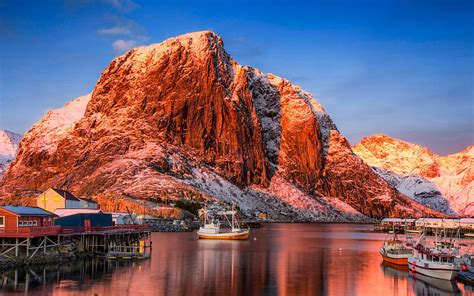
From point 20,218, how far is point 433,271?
185 feet

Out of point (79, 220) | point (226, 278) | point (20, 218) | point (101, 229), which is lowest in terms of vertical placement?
point (226, 278)

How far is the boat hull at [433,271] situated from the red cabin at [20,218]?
54162mm

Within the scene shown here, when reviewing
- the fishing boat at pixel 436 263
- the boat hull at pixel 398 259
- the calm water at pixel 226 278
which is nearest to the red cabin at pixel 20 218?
the calm water at pixel 226 278

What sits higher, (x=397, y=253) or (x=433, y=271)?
(x=397, y=253)

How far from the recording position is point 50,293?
6519 centimetres

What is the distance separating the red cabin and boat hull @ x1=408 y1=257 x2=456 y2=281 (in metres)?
54.2

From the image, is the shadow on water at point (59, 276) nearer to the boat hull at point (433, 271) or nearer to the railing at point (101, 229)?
the railing at point (101, 229)

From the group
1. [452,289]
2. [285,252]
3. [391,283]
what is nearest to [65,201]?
[285,252]

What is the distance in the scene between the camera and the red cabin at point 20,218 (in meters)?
85.3

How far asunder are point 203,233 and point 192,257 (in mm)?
54180

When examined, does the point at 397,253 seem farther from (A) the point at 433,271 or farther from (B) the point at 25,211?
(B) the point at 25,211

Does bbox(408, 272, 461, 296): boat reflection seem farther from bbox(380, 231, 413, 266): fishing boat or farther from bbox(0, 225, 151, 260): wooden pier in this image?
bbox(0, 225, 151, 260): wooden pier

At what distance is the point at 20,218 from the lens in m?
86.6

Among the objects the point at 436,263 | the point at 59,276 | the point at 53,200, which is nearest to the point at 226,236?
the point at 53,200
